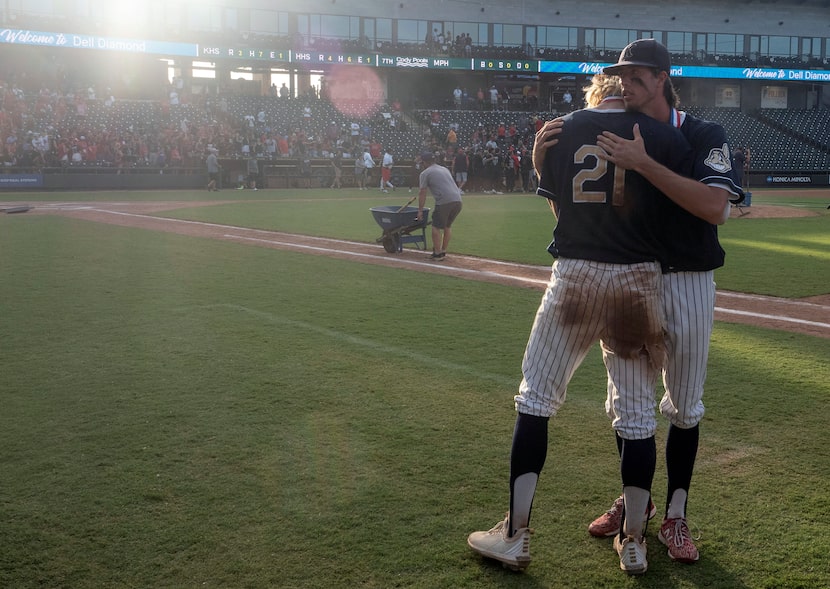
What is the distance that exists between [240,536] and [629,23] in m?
56.6

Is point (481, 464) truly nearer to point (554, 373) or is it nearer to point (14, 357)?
point (554, 373)

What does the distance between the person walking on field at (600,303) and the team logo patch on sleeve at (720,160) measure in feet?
0.31

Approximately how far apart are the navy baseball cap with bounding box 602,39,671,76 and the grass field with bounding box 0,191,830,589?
78.5 inches

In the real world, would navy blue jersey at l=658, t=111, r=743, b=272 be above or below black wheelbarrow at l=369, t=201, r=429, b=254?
above

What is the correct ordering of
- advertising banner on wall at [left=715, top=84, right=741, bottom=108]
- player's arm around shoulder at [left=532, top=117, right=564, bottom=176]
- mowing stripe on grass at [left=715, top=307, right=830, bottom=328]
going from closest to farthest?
player's arm around shoulder at [left=532, top=117, right=564, bottom=176] → mowing stripe on grass at [left=715, top=307, right=830, bottom=328] → advertising banner on wall at [left=715, top=84, right=741, bottom=108]

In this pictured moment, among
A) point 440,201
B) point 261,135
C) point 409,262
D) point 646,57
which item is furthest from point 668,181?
point 261,135

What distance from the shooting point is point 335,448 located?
474 cm

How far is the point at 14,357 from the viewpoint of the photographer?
22.4ft

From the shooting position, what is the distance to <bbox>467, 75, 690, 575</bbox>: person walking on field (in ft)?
10.7

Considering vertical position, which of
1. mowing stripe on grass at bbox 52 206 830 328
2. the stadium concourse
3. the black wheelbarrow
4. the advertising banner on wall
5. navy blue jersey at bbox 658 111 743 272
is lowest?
mowing stripe on grass at bbox 52 206 830 328

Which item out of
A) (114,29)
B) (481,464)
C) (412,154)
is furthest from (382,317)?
(114,29)

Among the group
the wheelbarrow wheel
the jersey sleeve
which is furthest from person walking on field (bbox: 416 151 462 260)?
the jersey sleeve

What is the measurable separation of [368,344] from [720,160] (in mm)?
4473

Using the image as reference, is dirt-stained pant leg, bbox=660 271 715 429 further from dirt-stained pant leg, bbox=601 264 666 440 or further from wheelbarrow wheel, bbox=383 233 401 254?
wheelbarrow wheel, bbox=383 233 401 254
